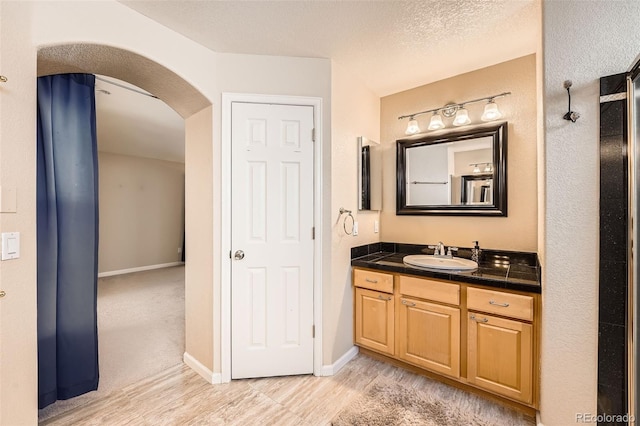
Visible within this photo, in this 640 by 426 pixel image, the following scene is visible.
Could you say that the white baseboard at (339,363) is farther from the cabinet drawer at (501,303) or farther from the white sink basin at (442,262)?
the cabinet drawer at (501,303)

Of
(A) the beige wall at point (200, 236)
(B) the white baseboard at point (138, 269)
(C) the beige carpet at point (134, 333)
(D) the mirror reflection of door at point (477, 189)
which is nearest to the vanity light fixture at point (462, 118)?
(D) the mirror reflection of door at point (477, 189)

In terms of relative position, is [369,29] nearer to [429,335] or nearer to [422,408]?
[429,335]

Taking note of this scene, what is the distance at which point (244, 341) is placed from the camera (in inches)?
85.4

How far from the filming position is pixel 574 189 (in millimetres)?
1490

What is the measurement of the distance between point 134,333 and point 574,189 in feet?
12.9

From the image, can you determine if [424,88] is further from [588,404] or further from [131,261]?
[131,261]

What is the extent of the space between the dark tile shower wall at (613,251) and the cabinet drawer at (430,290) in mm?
730

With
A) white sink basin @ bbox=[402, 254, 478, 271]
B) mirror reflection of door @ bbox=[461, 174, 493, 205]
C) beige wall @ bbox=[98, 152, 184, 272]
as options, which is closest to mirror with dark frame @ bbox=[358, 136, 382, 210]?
white sink basin @ bbox=[402, 254, 478, 271]

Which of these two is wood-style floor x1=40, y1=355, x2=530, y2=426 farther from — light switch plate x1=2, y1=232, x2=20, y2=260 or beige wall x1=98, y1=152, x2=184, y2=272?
beige wall x1=98, y1=152, x2=184, y2=272

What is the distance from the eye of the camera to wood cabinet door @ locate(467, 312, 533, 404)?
171 cm

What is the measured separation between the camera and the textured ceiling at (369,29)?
168 centimetres

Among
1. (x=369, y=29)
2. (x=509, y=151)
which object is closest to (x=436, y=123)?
(x=509, y=151)

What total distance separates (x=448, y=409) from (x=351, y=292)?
1.03 metres

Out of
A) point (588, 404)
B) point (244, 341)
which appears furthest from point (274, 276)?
point (588, 404)
